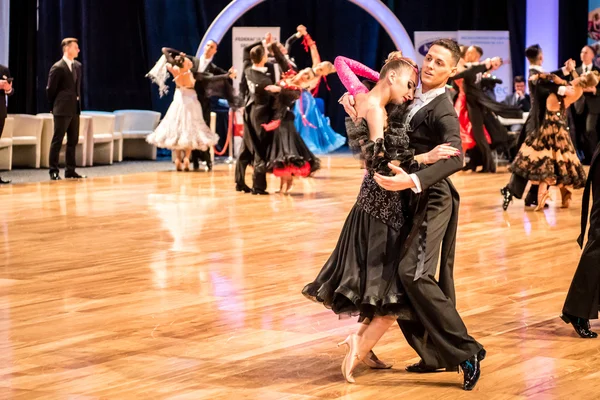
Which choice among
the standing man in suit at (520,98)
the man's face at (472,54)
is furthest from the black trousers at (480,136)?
the standing man in suit at (520,98)

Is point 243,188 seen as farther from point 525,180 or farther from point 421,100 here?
point 421,100

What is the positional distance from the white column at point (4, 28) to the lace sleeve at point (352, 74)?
9898mm

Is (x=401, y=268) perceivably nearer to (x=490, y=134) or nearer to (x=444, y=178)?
(x=444, y=178)

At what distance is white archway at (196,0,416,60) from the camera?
544 inches

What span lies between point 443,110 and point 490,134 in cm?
984

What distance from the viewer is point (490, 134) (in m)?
13.3

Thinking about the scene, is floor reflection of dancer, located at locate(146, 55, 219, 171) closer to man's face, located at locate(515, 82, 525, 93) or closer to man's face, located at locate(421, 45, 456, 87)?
man's face, located at locate(515, 82, 525, 93)

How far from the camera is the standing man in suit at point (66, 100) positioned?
37.8ft

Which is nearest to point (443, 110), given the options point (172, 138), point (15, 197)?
point (15, 197)

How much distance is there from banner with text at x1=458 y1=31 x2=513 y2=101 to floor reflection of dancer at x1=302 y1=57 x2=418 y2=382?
41.5 feet

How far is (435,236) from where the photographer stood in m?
3.64

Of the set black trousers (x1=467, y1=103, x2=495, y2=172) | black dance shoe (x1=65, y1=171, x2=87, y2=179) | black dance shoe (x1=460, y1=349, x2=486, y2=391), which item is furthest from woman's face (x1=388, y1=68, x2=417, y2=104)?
black trousers (x1=467, y1=103, x2=495, y2=172)

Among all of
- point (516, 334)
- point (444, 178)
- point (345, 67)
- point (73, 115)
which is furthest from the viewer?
point (73, 115)

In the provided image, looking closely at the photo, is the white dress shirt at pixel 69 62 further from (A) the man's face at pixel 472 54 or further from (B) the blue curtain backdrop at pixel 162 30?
(A) the man's face at pixel 472 54
